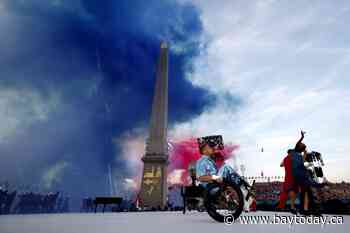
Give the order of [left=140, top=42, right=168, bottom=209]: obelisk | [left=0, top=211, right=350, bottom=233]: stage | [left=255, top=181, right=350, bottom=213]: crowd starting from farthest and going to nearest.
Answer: [left=140, top=42, right=168, bottom=209]: obelisk → [left=255, top=181, right=350, bottom=213]: crowd → [left=0, top=211, right=350, bottom=233]: stage

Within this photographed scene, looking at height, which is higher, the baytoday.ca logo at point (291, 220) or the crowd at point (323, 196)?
the crowd at point (323, 196)

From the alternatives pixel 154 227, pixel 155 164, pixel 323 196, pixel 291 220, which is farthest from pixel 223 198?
pixel 155 164

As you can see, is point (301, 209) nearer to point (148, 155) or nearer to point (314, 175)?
point (314, 175)

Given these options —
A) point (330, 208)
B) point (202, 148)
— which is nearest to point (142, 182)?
point (330, 208)

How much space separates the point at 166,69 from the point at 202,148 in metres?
27.7

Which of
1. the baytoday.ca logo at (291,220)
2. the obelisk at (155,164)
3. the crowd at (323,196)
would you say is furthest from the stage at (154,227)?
the obelisk at (155,164)

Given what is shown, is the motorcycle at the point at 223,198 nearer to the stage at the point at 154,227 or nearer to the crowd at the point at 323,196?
the stage at the point at 154,227

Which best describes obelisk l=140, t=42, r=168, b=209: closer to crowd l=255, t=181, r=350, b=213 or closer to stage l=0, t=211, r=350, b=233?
crowd l=255, t=181, r=350, b=213

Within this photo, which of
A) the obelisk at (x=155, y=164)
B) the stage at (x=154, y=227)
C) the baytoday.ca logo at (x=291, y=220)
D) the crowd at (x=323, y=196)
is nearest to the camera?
the stage at (x=154, y=227)

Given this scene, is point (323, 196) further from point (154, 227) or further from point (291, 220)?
point (154, 227)

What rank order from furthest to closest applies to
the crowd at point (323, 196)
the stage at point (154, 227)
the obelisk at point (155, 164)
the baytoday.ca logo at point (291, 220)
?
the obelisk at point (155, 164) < the crowd at point (323, 196) < the baytoday.ca logo at point (291, 220) < the stage at point (154, 227)

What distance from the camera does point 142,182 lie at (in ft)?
99.2

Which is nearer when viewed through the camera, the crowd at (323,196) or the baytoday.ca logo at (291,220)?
the baytoday.ca logo at (291,220)

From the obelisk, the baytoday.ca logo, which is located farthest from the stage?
the obelisk
